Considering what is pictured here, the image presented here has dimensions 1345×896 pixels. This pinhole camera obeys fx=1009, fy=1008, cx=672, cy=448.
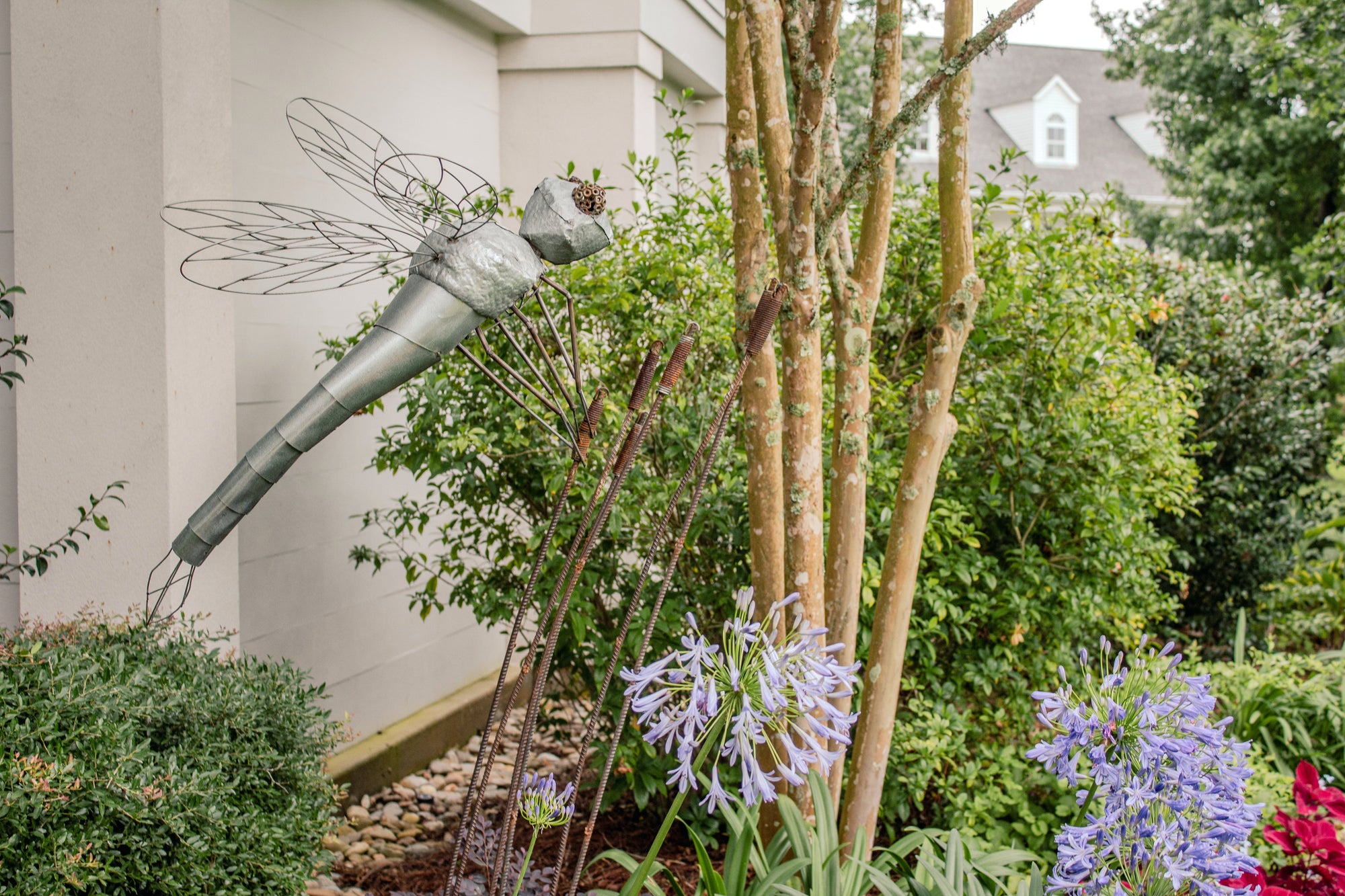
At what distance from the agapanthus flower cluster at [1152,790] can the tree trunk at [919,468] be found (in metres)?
0.79

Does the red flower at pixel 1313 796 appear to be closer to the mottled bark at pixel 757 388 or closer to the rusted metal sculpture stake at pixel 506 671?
the mottled bark at pixel 757 388

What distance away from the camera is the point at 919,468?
264 centimetres

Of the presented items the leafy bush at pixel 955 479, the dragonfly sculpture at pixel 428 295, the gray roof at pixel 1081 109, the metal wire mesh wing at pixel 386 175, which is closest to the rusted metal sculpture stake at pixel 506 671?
the dragonfly sculpture at pixel 428 295

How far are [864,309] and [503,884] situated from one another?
5.31 feet

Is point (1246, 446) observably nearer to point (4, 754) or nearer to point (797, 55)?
point (797, 55)

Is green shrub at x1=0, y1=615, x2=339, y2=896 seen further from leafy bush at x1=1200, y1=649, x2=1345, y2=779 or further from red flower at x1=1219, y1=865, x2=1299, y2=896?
leafy bush at x1=1200, y1=649, x2=1345, y2=779

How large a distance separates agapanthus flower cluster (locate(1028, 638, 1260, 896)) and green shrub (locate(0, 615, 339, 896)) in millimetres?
1643

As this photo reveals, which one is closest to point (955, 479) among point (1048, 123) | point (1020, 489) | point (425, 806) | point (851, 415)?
point (1020, 489)

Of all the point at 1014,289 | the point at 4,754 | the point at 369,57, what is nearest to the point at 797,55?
the point at 1014,289

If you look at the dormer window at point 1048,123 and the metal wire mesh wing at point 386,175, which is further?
the dormer window at point 1048,123

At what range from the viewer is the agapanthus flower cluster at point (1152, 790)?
1717 millimetres

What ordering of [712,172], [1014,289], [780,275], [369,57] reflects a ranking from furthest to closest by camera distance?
[712,172], [369,57], [1014,289], [780,275]

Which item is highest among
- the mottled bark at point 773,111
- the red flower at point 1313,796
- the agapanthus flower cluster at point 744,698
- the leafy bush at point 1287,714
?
the mottled bark at point 773,111

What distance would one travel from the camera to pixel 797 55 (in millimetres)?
2373
